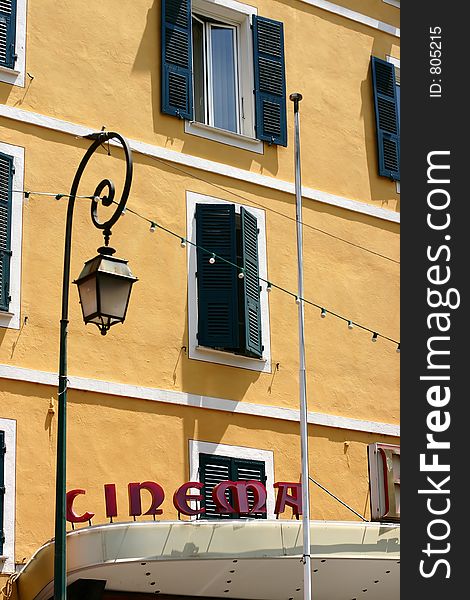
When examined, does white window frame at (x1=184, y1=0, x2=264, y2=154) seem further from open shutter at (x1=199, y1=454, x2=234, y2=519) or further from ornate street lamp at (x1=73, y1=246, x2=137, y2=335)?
ornate street lamp at (x1=73, y1=246, x2=137, y2=335)

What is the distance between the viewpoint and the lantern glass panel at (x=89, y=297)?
1240 cm

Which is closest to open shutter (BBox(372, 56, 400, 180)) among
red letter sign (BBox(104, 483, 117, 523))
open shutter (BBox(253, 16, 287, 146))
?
open shutter (BBox(253, 16, 287, 146))

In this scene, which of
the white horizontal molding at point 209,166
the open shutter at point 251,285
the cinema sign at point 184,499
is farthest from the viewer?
the open shutter at point 251,285

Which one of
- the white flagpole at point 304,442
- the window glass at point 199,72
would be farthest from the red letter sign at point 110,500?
the window glass at point 199,72

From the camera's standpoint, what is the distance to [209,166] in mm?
18234

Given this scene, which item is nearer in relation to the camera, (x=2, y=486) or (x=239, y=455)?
(x=2, y=486)

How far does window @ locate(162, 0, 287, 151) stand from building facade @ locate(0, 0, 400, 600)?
3 centimetres

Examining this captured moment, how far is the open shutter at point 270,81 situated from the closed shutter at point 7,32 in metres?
3.46

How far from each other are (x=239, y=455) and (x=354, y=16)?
694 cm

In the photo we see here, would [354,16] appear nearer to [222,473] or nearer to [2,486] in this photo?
[222,473]

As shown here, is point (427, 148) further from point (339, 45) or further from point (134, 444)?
point (339, 45)

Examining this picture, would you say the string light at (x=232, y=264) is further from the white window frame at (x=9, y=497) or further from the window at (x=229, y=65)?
the white window frame at (x=9, y=497)

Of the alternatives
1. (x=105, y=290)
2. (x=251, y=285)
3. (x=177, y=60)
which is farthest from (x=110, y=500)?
(x=177, y=60)

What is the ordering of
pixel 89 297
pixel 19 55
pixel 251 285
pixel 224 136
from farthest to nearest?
pixel 224 136, pixel 251 285, pixel 19 55, pixel 89 297
